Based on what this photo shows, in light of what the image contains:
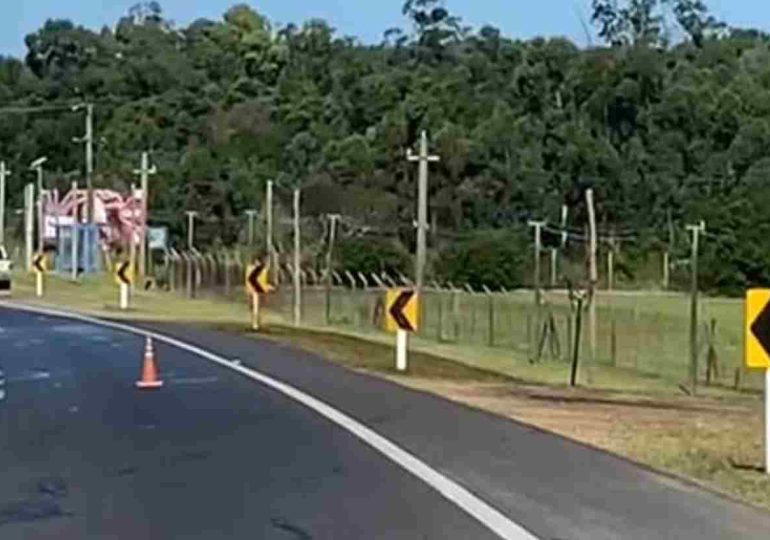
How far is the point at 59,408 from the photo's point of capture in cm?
2259

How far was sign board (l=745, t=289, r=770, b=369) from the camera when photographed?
53.2 ft

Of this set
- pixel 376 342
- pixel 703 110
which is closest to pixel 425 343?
pixel 376 342

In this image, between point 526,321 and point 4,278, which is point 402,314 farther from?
point 4,278

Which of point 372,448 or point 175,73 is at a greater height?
point 175,73

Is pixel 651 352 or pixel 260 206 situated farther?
pixel 260 206

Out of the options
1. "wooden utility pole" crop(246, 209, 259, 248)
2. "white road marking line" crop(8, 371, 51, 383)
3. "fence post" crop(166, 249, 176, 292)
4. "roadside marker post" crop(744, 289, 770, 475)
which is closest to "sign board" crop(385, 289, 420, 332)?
"white road marking line" crop(8, 371, 51, 383)

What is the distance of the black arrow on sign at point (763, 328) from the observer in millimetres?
16234

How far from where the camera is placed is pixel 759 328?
16266mm

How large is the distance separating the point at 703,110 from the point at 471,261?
20.5 metres

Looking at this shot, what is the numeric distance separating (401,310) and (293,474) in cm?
1745

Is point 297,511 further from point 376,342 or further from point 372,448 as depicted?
point 376,342

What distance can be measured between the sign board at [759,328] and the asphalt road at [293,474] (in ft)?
4.55

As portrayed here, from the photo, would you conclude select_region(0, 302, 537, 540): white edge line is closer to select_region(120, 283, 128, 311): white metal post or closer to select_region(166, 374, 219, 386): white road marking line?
select_region(166, 374, 219, 386): white road marking line

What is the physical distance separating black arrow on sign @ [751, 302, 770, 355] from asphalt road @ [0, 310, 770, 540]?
149 cm
